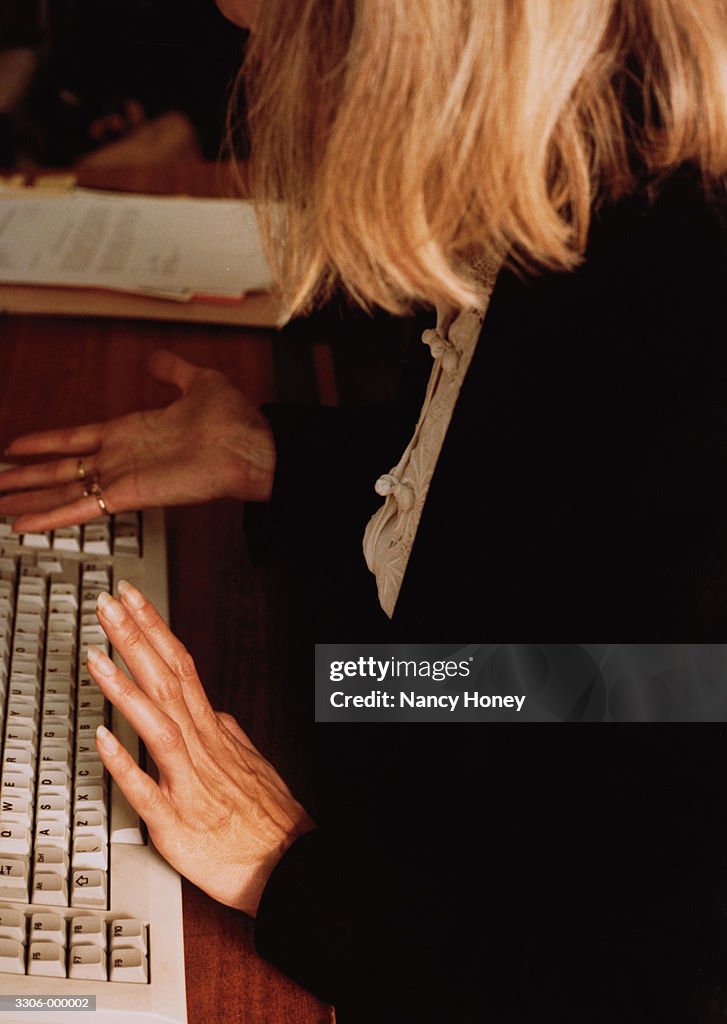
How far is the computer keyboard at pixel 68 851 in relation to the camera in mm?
520

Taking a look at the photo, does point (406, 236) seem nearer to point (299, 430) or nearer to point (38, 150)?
point (299, 430)

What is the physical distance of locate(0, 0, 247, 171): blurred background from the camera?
6.89 ft

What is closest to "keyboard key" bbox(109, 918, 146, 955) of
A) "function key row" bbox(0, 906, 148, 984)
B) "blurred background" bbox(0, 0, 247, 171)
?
"function key row" bbox(0, 906, 148, 984)

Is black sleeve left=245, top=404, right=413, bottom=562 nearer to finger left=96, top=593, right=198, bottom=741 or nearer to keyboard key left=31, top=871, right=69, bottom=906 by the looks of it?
finger left=96, top=593, right=198, bottom=741

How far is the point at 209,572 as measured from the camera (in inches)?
33.5

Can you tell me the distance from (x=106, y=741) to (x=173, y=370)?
511mm

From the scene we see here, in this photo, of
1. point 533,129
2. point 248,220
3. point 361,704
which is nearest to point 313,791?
point 361,704

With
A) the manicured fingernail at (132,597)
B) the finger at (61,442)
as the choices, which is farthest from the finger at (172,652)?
the finger at (61,442)

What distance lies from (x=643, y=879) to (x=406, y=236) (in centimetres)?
35

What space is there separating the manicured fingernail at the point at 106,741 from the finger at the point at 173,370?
476mm

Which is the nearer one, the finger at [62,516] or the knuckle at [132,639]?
→ the knuckle at [132,639]

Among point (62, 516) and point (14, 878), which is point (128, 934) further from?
point (62, 516)

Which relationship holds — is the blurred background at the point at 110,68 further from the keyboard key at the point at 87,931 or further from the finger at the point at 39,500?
the keyboard key at the point at 87,931

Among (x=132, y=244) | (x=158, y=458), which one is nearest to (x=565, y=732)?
(x=158, y=458)
